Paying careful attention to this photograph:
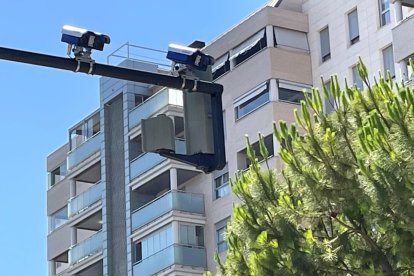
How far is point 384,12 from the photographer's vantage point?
44.0m

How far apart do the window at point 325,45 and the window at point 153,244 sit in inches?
346

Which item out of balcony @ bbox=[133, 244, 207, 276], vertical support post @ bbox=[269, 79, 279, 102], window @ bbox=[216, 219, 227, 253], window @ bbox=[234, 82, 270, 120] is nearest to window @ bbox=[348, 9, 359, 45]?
vertical support post @ bbox=[269, 79, 279, 102]

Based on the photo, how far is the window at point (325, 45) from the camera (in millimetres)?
46781

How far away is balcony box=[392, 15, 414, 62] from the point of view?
37312 mm

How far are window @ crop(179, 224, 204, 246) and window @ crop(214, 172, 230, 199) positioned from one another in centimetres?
148

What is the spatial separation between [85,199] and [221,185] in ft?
31.2

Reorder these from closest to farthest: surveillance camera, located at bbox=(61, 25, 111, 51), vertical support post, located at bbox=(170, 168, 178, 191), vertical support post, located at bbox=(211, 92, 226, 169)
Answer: vertical support post, located at bbox=(211, 92, 226, 169)
surveillance camera, located at bbox=(61, 25, 111, 51)
vertical support post, located at bbox=(170, 168, 178, 191)

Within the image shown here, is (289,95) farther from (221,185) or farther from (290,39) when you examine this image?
(221,185)

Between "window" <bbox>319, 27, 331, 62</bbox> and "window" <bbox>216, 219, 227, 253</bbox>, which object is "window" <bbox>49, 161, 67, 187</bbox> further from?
"window" <bbox>319, 27, 331, 62</bbox>

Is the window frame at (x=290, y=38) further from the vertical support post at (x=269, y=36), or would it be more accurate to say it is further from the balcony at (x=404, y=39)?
the balcony at (x=404, y=39)

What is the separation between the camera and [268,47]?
46.6 metres

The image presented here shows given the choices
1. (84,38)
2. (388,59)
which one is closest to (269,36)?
(388,59)

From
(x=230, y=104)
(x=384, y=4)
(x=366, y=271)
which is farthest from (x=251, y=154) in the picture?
(x=230, y=104)

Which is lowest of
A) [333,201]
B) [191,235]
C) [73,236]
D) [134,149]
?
[333,201]
